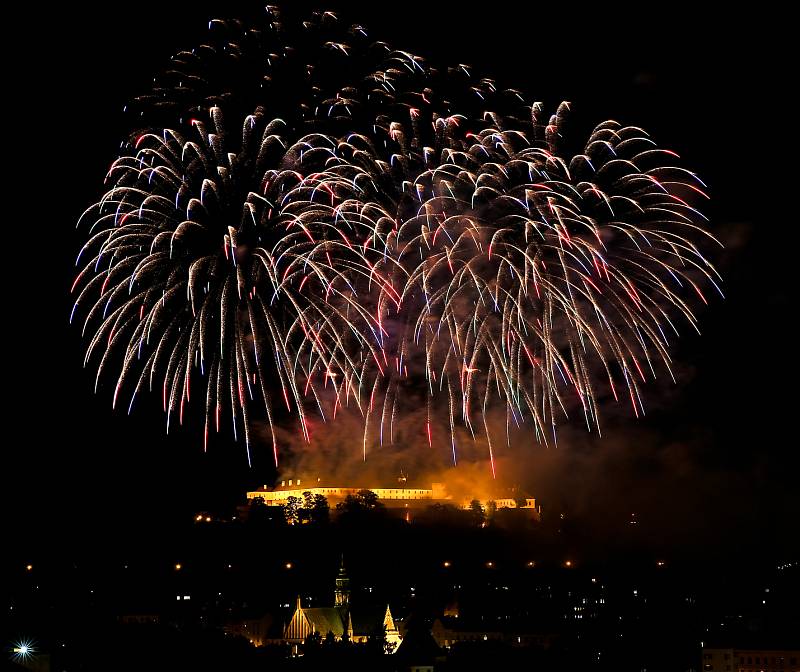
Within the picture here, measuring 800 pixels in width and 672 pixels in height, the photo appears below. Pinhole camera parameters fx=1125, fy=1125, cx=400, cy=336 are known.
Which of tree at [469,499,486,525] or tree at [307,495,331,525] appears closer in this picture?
tree at [307,495,331,525]

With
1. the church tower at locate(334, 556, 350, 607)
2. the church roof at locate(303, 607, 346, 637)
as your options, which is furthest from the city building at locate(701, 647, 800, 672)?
the church tower at locate(334, 556, 350, 607)

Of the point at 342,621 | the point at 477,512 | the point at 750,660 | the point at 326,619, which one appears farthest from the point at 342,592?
the point at 477,512

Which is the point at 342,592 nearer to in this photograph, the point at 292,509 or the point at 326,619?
the point at 326,619

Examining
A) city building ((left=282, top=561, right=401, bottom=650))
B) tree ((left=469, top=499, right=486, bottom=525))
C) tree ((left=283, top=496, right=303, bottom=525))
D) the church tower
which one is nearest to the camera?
city building ((left=282, top=561, right=401, bottom=650))

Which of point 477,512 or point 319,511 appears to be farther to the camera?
point 477,512

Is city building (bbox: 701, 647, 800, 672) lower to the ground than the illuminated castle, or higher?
lower

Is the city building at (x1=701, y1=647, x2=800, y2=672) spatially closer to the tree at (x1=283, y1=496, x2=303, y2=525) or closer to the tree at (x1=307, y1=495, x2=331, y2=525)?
the tree at (x1=307, y1=495, x2=331, y2=525)

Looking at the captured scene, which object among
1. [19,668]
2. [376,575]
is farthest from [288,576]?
[19,668]

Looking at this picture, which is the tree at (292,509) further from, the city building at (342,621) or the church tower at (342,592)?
the city building at (342,621)

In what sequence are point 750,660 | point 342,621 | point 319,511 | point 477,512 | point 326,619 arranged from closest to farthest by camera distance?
point 750,660
point 326,619
point 342,621
point 319,511
point 477,512

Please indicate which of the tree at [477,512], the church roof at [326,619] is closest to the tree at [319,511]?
the tree at [477,512]

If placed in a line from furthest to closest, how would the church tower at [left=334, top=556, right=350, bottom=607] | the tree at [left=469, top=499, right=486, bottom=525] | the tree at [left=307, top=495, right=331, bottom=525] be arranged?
the tree at [left=469, top=499, right=486, bottom=525]
the tree at [left=307, top=495, right=331, bottom=525]
the church tower at [left=334, top=556, right=350, bottom=607]
